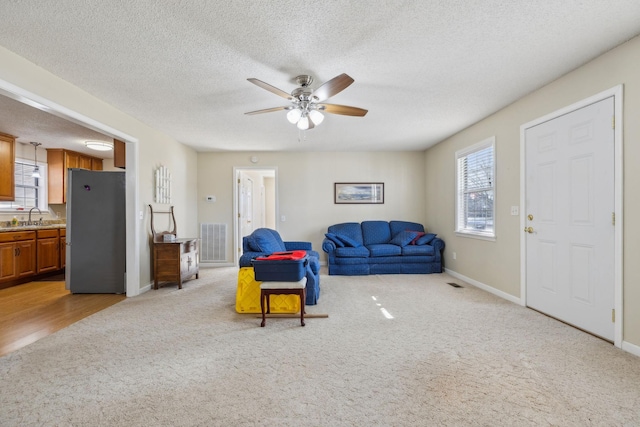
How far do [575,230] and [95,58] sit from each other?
181 inches

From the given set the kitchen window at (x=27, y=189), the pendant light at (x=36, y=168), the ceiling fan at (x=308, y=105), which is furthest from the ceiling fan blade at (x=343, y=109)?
the kitchen window at (x=27, y=189)

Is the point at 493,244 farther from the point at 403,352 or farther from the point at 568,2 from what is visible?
the point at 568,2

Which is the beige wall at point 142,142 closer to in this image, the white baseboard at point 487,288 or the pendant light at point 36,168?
the pendant light at point 36,168

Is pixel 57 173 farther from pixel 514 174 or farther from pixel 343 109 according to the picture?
pixel 514 174

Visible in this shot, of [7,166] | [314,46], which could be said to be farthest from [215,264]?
[314,46]

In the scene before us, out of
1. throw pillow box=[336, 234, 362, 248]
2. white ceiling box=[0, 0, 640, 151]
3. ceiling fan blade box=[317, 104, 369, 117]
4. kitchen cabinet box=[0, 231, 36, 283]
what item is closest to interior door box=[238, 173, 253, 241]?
throw pillow box=[336, 234, 362, 248]

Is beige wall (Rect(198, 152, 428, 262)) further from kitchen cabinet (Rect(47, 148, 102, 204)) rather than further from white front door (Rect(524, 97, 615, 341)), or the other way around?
white front door (Rect(524, 97, 615, 341))

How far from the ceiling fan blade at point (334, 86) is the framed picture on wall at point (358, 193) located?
3.53 meters

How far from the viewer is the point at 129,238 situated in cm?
388

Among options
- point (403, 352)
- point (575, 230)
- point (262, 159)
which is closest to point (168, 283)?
point (262, 159)

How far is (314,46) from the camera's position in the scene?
223cm

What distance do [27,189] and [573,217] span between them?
8.52 m

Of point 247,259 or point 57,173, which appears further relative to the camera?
point 57,173

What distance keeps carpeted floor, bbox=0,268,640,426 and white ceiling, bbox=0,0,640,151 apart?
242 cm
